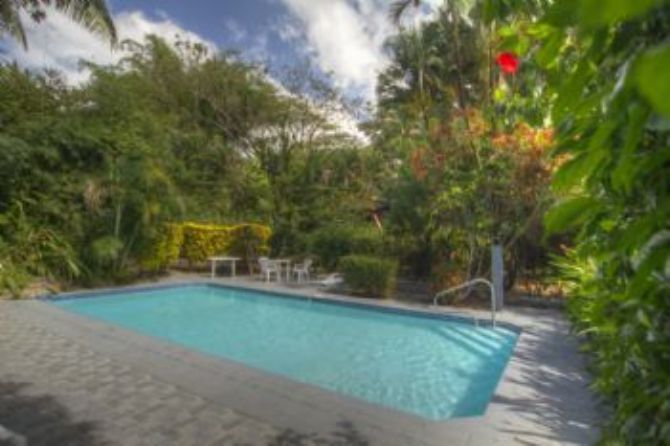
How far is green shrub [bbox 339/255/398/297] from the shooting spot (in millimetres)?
12969

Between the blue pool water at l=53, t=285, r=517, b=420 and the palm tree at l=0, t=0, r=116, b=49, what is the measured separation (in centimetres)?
605

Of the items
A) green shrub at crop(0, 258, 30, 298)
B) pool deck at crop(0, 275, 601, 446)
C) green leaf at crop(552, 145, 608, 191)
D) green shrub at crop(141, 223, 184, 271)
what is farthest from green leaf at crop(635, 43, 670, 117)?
green shrub at crop(141, 223, 184, 271)

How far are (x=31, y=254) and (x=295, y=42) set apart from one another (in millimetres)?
14112

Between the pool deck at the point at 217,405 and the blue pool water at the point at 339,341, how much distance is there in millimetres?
1040

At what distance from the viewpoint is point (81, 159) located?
13.9m

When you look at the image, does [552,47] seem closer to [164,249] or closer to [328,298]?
[328,298]

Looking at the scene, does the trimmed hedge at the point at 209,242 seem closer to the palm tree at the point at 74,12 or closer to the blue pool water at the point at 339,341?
the blue pool water at the point at 339,341

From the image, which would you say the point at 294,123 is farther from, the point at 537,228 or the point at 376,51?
the point at 537,228

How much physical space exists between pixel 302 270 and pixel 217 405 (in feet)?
33.9

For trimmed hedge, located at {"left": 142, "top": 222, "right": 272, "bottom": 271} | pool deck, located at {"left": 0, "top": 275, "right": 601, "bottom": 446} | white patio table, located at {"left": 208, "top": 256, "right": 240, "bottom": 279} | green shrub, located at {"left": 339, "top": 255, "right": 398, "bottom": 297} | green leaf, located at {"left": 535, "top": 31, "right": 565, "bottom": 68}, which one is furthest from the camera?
white patio table, located at {"left": 208, "top": 256, "right": 240, "bottom": 279}

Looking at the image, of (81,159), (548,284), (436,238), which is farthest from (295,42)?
(548,284)

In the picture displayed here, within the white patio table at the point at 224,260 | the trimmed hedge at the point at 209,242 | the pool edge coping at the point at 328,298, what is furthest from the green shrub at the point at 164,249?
the white patio table at the point at 224,260

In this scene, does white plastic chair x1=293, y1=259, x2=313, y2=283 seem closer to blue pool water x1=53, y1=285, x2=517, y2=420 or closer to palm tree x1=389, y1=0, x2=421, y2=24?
blue pool water x1=53, y1=285, x2=517, y2=420

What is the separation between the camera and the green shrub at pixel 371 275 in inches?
511
